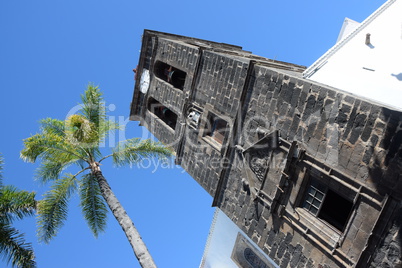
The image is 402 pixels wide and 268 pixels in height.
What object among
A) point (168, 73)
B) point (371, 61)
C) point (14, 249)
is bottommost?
point (14, 249)

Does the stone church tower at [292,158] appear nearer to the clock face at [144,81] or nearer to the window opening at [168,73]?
the window opening at [168,73]

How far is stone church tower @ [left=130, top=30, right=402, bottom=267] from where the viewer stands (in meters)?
6.77

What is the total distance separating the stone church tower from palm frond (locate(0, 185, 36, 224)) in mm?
5700

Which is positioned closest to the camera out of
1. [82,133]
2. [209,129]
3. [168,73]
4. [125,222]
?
[125,222]

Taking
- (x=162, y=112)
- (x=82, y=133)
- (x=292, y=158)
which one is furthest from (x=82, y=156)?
(x=292, y=158)

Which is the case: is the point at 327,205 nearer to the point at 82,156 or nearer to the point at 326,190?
the point at 326,190

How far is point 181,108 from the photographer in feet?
42.6

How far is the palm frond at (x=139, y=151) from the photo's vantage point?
12938 mm

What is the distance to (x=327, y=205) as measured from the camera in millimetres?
8539

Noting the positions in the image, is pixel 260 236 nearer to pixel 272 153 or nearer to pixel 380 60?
pixel 272 153

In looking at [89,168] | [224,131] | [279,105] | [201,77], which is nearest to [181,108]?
[201,77]

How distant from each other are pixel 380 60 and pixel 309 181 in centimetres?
335

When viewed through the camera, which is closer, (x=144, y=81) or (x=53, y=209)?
(x=53, y=209)

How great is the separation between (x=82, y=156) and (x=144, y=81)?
4548 millimetres
